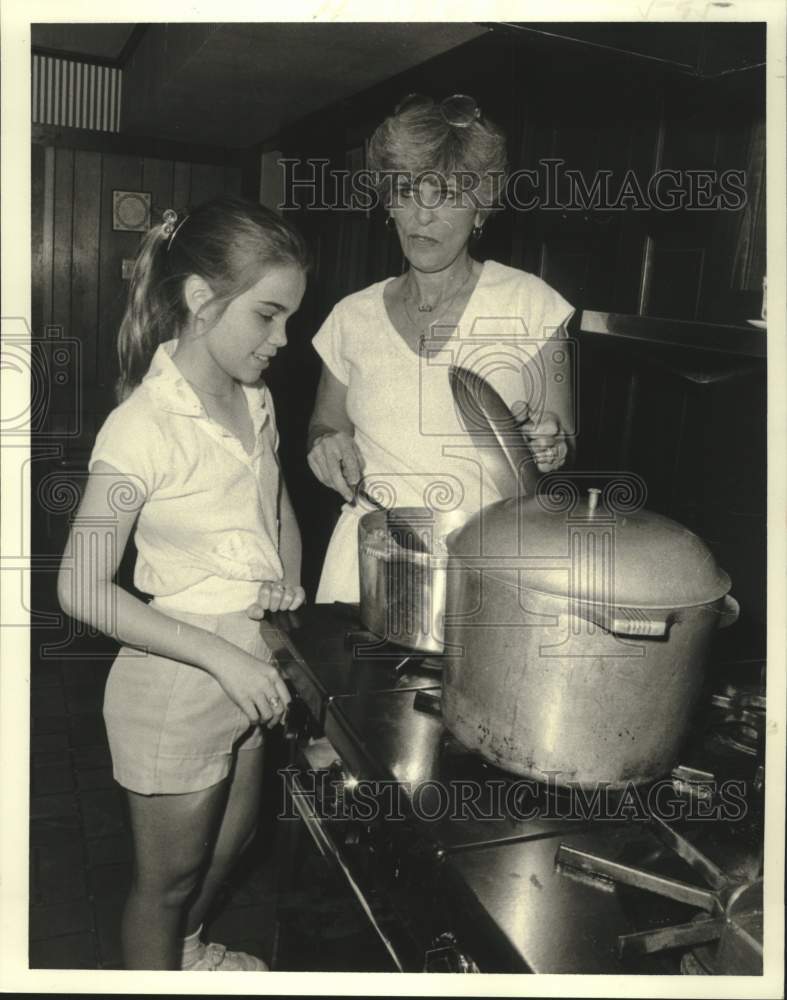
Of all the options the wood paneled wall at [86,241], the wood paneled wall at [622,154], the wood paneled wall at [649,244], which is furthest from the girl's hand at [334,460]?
the wood paneled wall at [86,241]

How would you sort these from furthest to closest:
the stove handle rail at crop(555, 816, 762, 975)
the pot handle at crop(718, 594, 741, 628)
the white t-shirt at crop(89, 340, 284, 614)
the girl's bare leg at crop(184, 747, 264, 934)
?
the girl's bare leg at crop(184, 747, 264, 934)
the white t-shirt at crop(89, 340, 284, 614)
the pot handle at crop(718, 594, 741, 628)
the stove handle rail at crop(555, 816, 762, 975)

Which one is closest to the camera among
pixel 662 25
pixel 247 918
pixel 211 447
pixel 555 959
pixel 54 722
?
pixel 555 959

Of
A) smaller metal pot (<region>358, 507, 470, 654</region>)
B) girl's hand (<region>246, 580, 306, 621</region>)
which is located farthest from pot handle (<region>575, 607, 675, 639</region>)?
girl's hand (<region>246, 580, 306, 621</region>)

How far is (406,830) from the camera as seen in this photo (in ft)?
2.47

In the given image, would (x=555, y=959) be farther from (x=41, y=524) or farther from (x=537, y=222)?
(x=41, y=524)

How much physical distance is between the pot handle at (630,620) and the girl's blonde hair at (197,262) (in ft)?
2.30

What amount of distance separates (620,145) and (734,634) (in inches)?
39.2

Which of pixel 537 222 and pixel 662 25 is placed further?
pixel 537 222

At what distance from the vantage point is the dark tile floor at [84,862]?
1.68m

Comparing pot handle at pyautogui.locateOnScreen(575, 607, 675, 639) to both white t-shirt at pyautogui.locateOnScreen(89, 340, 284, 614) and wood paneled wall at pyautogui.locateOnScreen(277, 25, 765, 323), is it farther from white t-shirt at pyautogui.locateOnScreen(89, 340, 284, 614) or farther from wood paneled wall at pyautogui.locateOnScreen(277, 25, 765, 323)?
white t-shirt at pyautogui.locateOnScreen(89, 340, 284, 614)

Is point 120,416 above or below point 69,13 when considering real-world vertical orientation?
below

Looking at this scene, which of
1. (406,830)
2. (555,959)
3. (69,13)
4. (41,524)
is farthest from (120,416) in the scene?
(41,524)

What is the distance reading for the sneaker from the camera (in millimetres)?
1313

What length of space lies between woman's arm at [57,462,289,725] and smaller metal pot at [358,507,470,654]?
16 centimetres
